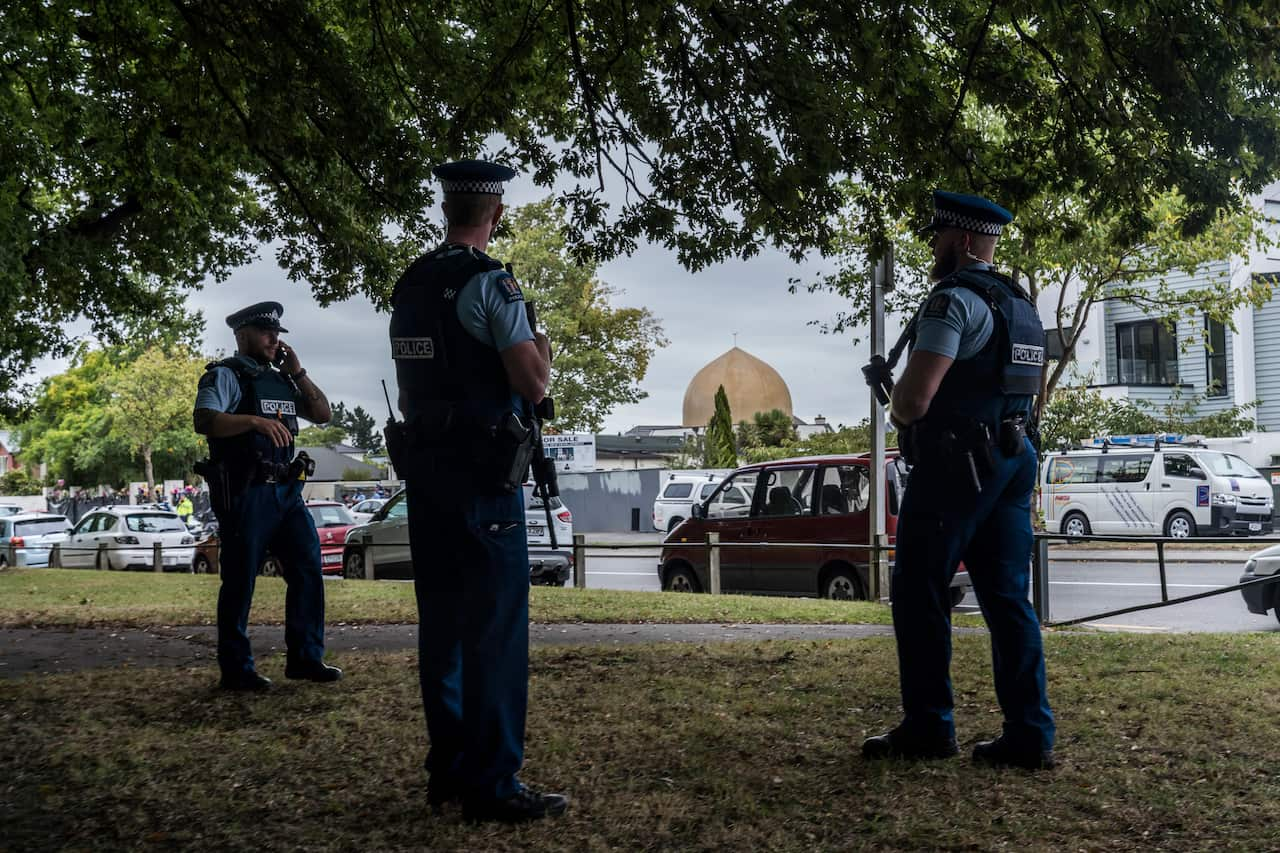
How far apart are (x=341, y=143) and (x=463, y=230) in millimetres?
5649

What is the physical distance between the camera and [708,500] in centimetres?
1509

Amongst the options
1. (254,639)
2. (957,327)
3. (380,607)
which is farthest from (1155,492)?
(957,327)

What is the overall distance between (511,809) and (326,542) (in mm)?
18262

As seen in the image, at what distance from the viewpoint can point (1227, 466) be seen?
25.8 m

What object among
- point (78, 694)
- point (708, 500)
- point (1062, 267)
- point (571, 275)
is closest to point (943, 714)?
point (78, 694)

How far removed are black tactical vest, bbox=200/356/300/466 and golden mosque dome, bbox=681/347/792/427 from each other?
78.8 meters

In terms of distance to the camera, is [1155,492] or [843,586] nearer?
[843,586]

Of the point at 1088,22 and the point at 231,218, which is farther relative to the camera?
the point at 231,218

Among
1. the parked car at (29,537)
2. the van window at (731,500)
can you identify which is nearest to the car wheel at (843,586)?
the van window at (731,500)

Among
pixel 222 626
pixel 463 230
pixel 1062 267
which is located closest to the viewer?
pixel 463 230

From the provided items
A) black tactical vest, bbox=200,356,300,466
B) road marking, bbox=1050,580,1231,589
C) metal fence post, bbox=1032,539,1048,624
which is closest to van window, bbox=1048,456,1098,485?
road marking, bbox=1050,580,1231,589

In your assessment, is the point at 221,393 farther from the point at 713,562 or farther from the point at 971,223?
the point at 713,562

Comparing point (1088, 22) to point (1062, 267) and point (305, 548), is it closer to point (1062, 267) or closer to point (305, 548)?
point (305, 548)

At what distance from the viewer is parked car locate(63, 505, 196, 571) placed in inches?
1030
